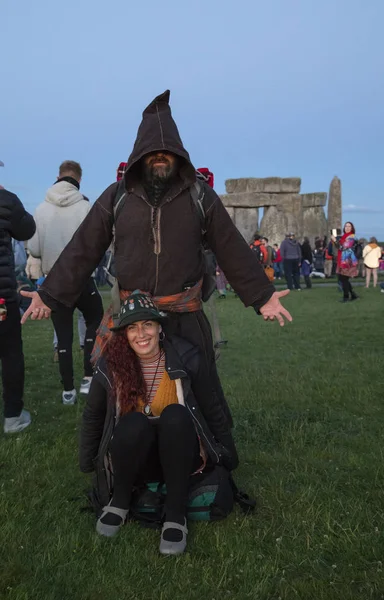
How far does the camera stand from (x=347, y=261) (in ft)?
51.3

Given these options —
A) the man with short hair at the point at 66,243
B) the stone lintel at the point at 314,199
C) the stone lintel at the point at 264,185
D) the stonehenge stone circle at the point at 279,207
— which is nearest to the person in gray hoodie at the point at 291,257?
the stonehenge stone circle at the point at 279,207

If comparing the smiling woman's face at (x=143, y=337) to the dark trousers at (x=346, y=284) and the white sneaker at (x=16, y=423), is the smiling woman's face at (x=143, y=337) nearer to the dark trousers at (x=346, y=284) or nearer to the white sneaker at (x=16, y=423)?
the white sneaker at (x=16, y=423)

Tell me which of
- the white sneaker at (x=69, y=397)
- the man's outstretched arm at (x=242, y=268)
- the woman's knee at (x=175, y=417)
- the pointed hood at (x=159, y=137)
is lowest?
the white sneaker at (x=69, y=397)

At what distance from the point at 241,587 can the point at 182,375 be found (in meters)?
1.06

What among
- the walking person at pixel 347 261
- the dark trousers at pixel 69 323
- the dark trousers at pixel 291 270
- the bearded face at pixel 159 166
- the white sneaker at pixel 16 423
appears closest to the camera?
the bearded face at pixel 159 166

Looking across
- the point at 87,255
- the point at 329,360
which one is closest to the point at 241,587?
the point at 87,255

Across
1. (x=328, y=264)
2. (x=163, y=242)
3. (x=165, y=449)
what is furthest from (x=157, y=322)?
(x=328, y=264)

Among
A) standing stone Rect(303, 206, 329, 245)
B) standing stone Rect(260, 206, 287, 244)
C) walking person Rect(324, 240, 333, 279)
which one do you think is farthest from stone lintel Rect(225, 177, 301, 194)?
walking person Rect(324, 240, 333, 279)

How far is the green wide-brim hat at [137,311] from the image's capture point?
11.2ft

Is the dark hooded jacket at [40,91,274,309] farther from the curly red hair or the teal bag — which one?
the teal bag

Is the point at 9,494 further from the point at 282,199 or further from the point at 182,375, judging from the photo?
the point at 282,199

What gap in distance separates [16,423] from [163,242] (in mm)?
2373

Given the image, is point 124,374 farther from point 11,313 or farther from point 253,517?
point 11,313

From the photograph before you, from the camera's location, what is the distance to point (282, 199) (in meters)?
33.7
